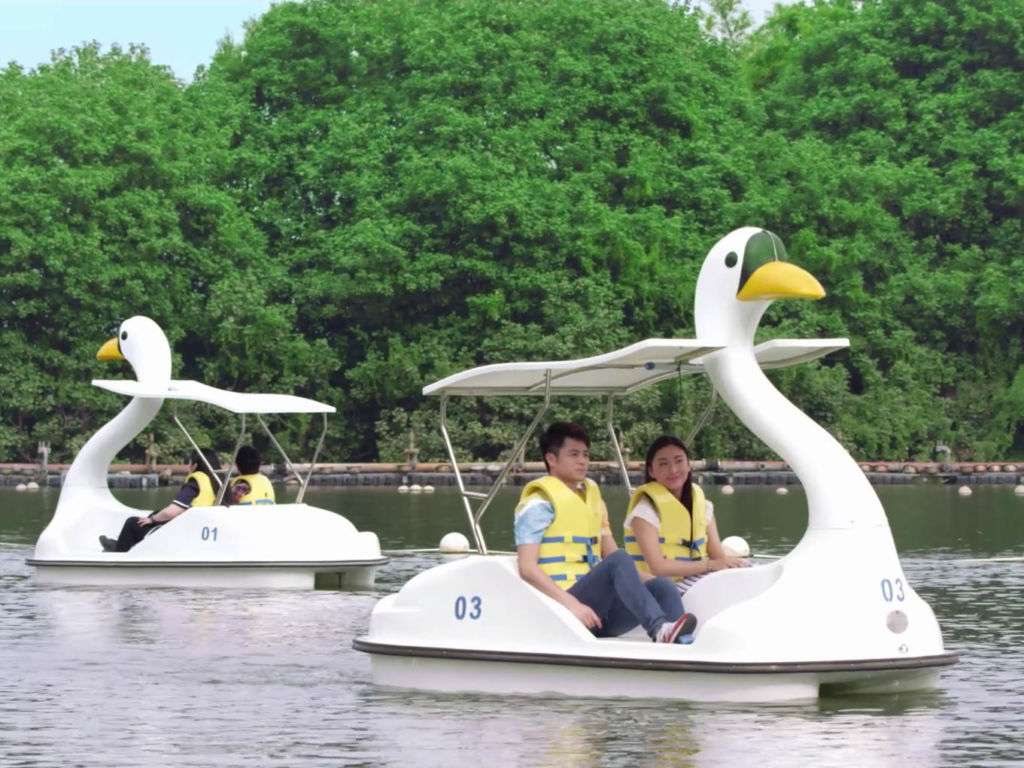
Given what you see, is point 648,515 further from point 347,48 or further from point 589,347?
point 347,48

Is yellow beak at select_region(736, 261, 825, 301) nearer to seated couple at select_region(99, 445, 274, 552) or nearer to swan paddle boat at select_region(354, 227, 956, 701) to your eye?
swan paddle boat at select_region(354, 227, 956, 701)

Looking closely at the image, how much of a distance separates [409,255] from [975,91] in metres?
16.7

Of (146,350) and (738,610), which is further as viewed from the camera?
(146,350)

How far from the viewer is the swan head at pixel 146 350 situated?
24.7 meters

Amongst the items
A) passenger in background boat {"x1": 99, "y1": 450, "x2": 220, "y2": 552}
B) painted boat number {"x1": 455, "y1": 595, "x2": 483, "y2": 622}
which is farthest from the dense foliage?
painted boat number {"x1": 455, "y1": 595, "x2": 483, "y2": 622}

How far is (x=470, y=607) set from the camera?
46.8 feet

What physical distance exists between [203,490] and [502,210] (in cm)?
3323

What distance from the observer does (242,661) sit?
1644 centimetres

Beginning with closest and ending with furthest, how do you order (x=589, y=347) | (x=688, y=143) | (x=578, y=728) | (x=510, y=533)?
1. (x=578, y=728)
2. (x=510, y=533)
3. (x=589, y=347)
4. (x=688, y=143)

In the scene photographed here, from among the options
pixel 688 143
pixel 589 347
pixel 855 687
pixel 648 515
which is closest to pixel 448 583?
pixel 648 515

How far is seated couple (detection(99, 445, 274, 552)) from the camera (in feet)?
75.9

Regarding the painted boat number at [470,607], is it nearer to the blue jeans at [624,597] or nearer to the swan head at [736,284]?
the blue jeans at [624,597]

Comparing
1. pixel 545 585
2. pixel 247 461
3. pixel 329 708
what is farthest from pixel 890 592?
pixel 247 461

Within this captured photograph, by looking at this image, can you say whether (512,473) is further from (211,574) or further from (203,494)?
(211,574)
